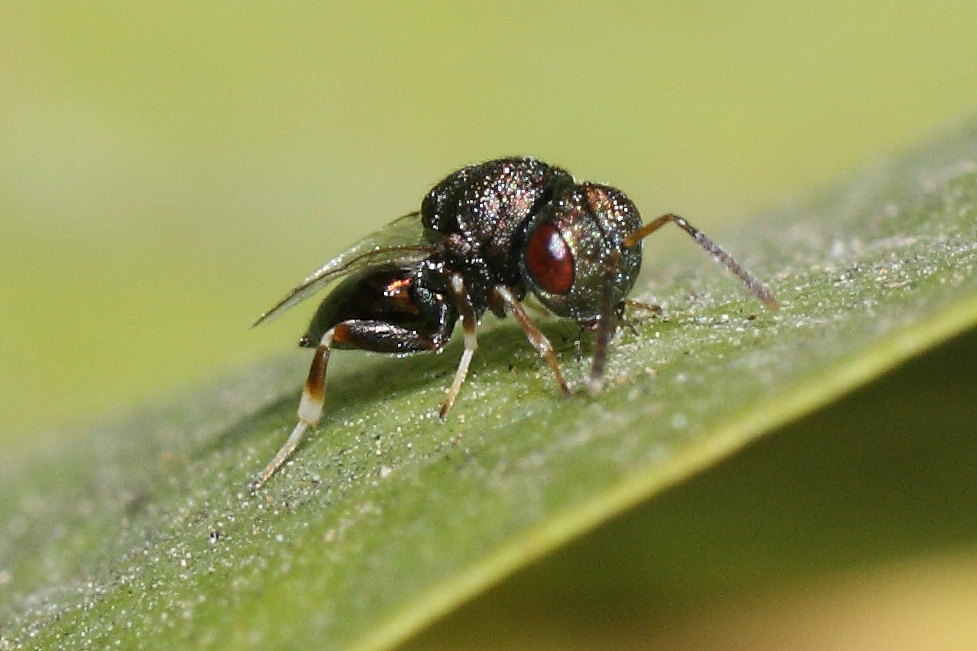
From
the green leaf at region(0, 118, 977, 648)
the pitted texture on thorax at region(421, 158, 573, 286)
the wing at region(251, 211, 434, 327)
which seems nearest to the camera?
the green leaf at region(0, 118, 977, 648)

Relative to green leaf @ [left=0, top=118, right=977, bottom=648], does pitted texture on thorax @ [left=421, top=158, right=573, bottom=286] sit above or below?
above

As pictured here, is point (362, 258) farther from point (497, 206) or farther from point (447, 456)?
point (447, 456)

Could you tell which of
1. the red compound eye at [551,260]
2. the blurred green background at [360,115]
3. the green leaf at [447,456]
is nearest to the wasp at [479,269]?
the red compound eye at [551,260]

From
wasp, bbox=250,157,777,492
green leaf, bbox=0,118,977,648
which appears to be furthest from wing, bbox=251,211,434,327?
green leaf, bbox=0,118,977,648

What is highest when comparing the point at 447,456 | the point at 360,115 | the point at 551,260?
the point at 360,115

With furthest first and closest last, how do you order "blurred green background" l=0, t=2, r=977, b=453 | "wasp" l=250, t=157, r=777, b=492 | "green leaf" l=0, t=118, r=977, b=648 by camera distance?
1. "blurred green background" l=0, t=2, r=977, b=453
2. "wasp" l=250, t=157, r=777, b=492
3. "green leaf" l=0, t=118, r=977, b=648

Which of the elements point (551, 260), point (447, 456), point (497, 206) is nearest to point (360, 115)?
point (497, 206)

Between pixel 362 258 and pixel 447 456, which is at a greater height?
pixel 362 258

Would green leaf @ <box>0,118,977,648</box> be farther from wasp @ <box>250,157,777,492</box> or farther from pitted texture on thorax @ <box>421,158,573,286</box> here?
pitted texture on thorax @ <box>421,158,573,286</box>
